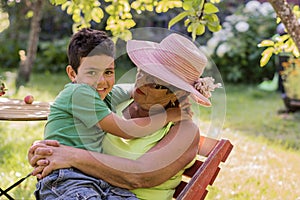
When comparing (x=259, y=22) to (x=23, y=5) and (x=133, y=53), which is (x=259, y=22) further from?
(x=133, y=53)

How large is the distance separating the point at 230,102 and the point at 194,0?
17.7 ft

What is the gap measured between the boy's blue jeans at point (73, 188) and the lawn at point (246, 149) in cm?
166

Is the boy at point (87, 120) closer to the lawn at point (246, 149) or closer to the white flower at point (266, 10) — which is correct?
the lawn at point (246, 149)

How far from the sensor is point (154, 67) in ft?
6.78

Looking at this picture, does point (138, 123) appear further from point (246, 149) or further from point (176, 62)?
point (246, 149)

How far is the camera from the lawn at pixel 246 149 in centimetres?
389

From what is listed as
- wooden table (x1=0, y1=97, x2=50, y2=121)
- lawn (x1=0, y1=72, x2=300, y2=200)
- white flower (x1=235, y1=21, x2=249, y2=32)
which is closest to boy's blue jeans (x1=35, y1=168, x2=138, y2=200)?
wooden table (x1=0, y1=97, x2=50, y2=121)

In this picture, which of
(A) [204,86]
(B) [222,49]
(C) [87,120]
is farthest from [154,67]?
(B) [222,49]

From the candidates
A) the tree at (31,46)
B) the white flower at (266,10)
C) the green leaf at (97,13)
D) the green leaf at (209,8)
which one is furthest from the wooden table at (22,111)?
the white flower at (266,10)

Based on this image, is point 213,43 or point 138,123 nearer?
point 138,123

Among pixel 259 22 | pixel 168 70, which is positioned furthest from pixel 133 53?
pixel 259 22

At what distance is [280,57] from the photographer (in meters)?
6.86

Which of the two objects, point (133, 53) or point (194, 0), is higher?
point (194, 0)

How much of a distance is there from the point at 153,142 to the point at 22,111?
0.88m
